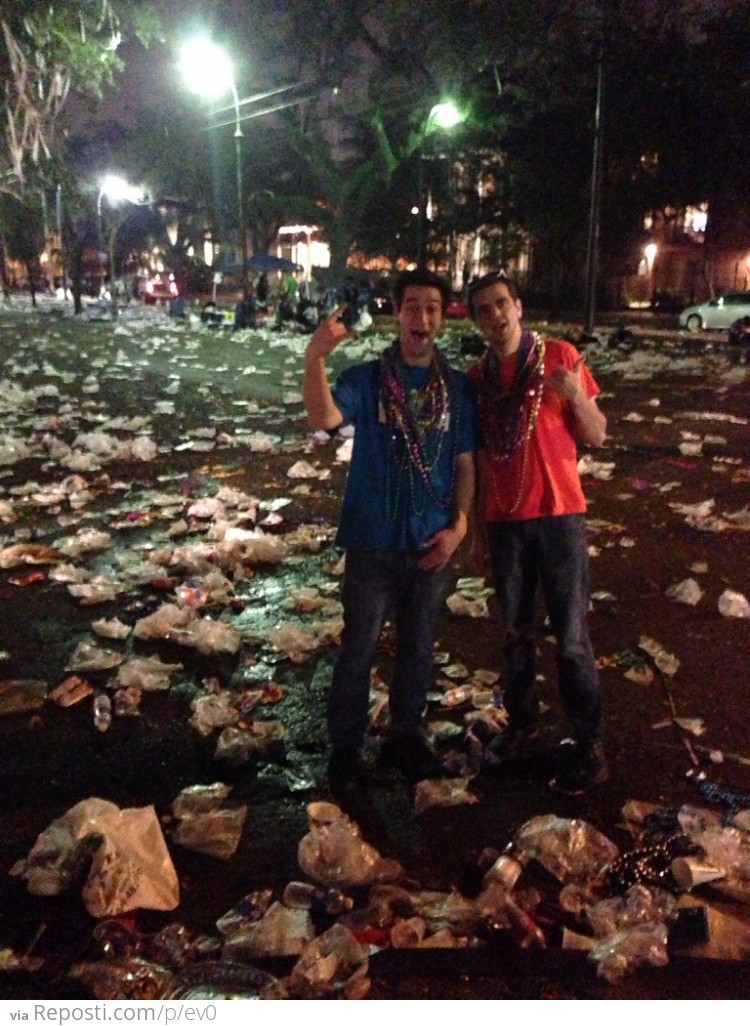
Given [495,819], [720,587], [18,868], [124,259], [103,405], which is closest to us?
[18,868]

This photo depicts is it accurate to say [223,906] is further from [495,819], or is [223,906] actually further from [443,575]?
[443,575]

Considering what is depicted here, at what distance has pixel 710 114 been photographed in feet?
90.8

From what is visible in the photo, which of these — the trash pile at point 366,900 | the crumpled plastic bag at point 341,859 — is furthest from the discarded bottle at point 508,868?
the crumpled plastic bag at point 341,859

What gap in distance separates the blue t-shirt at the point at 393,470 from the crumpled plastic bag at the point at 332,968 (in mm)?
1166

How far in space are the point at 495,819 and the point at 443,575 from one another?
0.81 meters

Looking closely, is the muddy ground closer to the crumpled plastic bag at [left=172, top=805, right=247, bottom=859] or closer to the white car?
the crumpled plastic bag at [left=172, top=805, right=247, bottom=859]

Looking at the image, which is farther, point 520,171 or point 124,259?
point 124,259

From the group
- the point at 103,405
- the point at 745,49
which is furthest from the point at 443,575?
the point at 745,49

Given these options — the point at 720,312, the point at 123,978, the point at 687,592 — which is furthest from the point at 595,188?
the point at 123,978

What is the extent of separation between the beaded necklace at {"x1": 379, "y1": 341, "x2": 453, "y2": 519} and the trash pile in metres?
1.13

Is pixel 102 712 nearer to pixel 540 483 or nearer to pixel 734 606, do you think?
pixel 540 483

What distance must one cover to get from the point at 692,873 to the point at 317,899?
3.53ft

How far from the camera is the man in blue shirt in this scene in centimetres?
272

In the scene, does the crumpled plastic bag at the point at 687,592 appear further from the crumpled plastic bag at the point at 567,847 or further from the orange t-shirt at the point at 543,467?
the crumpled plastic bag at the point at 567,847
